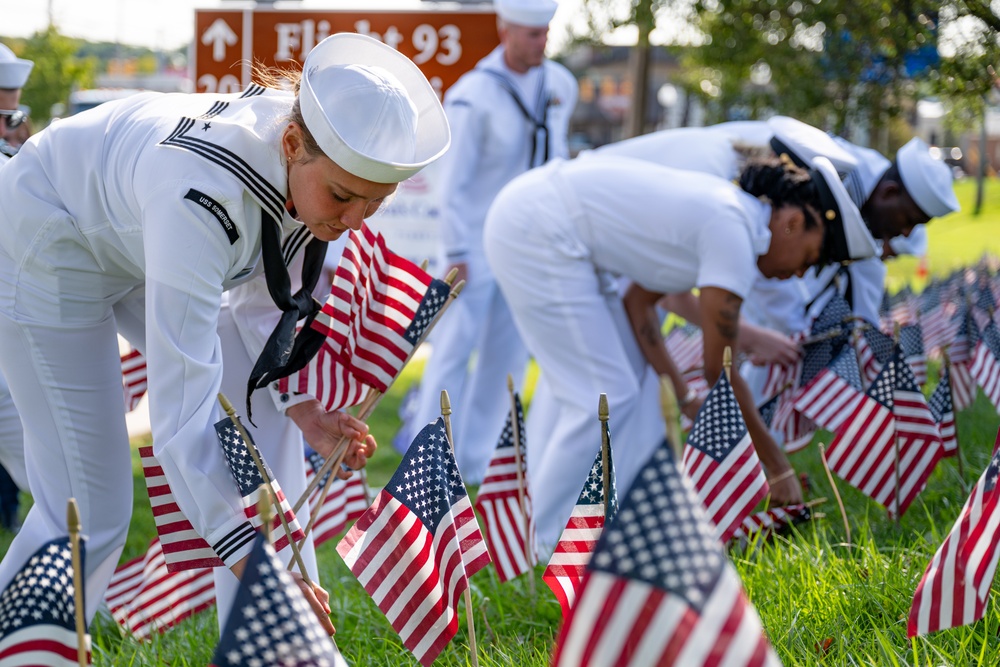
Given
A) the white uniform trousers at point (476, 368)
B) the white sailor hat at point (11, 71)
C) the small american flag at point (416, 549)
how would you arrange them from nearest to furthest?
the small american flag at point (416, 549) → the white sailor hat at point (11, 71) → the white uniform trousers at point (476, 368)

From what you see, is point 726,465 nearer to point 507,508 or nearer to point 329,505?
point 507,508

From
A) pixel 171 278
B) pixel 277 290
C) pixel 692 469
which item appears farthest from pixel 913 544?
pixel 171 278

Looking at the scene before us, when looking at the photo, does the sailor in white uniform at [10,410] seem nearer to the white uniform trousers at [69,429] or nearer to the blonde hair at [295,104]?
the white uniform trousers at [69,429]

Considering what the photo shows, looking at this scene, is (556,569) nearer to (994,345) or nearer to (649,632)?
(649,632)

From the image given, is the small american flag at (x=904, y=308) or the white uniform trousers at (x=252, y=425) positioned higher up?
the white uniform trousers at (x=252, y=425)

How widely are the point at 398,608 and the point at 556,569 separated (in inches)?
16.2

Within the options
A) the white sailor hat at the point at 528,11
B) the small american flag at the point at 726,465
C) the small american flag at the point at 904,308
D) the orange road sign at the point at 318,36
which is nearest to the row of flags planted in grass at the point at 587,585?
the small american flag at the point at 726,465

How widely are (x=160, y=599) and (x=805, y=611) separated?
222 centimetres

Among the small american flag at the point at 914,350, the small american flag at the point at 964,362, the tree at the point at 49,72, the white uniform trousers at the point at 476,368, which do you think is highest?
the small american flag at the point at 914,350

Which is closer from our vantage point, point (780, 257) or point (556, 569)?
point (556, 569)

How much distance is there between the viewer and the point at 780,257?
14.8 feet

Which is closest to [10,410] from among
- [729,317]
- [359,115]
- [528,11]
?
[359,115]

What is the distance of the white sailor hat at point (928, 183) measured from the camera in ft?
17.6

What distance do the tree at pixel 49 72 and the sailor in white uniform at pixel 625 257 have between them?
2590cm
